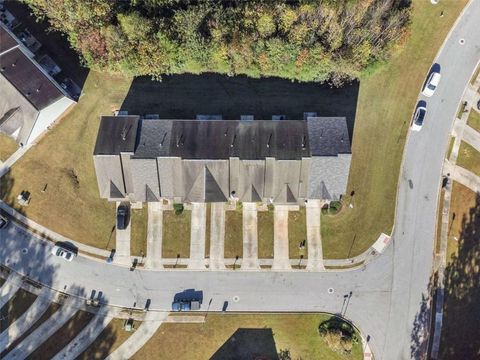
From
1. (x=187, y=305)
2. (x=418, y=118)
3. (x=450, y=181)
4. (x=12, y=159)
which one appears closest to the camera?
Result: (x=187, y=305)

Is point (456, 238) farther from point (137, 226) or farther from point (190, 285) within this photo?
point (137, 226)

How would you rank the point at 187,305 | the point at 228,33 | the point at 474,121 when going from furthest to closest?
the point at 474,121, the point at 187,305, the point at 228,33

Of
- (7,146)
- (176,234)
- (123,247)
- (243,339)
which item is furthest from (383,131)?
(7,146)

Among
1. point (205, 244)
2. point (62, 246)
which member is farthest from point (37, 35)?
point (205, 244)

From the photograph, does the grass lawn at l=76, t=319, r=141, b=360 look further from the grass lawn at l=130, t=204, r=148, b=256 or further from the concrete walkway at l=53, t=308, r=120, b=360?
the grass lawn at l=130, t=204, r=148, b=256

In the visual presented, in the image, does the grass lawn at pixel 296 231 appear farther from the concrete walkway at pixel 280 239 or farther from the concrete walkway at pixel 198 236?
the concrete walkway at pixel 198 236

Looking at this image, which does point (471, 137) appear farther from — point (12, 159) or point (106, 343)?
point (12, 159)
